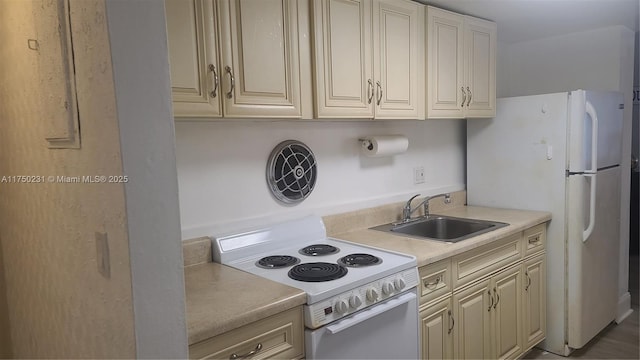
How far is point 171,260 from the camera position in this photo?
969mm

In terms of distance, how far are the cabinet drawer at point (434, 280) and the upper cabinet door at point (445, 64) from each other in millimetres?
872

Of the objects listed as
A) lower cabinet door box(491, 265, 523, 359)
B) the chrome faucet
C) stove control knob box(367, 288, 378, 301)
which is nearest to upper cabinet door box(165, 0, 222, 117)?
stove control knob box(367, 288, 378, 301)

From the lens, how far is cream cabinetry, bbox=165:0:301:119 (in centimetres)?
151

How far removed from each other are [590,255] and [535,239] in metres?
0.41

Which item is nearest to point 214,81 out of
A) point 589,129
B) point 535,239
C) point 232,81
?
point 232,81

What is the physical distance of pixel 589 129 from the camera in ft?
8.66

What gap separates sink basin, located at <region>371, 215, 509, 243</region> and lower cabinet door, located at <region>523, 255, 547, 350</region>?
350 mm

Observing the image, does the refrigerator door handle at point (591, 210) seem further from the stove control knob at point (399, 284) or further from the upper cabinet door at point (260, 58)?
the upper cabinet door at point (260, 58)

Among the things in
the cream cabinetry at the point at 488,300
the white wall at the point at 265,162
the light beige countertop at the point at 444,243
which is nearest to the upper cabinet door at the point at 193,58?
the white wall at the point at 265,162

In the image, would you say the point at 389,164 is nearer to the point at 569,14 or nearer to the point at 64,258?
the point at 569,14

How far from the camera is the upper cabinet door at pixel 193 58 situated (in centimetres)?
149

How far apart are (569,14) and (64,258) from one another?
3.07 metres

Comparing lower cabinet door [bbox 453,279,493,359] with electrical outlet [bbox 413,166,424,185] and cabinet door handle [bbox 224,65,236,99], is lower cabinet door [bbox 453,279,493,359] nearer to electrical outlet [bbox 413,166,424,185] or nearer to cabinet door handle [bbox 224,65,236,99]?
electrical outlet [bbox 413,166,424,185]

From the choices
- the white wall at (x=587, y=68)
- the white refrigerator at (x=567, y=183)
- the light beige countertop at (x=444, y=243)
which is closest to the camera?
the light beige countertop at (x=444, y=243)
